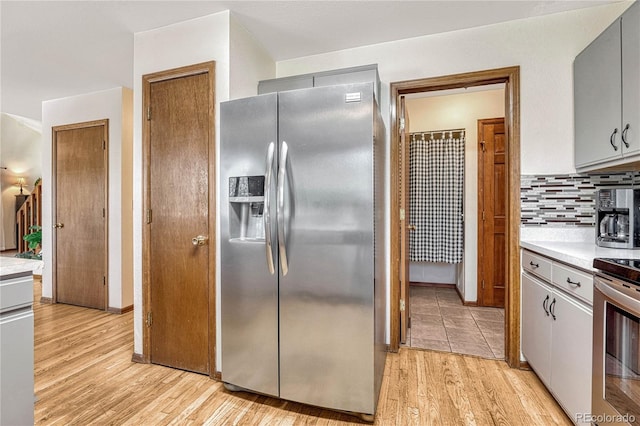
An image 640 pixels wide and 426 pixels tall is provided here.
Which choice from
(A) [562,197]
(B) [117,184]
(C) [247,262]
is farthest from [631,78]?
(B) [117,184]

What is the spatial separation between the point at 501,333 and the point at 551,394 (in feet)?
3.26

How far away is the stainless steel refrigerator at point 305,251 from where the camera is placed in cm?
160

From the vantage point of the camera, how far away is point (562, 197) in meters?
2.16

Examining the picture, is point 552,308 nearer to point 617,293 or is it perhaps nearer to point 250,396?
point 617,293

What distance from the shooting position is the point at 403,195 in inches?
103

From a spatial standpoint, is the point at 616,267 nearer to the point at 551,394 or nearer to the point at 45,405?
the point at 551,394

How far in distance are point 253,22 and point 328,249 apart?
177cm

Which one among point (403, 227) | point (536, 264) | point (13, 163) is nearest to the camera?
point (536, 264)

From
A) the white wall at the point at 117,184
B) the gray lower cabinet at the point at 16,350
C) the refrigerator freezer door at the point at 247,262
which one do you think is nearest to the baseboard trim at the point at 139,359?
the refrigerator freezer door at the point at 247,262

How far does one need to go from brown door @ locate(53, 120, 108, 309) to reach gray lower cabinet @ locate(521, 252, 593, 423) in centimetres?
415

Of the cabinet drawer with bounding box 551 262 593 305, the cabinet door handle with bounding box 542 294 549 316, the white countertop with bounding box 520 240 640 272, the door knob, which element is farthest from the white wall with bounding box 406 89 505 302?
the door knob

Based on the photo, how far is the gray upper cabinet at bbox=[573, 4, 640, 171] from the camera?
1552 mm

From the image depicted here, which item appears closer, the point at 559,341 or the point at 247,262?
the point at 559,341

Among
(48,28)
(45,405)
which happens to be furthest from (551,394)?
(48,28)
